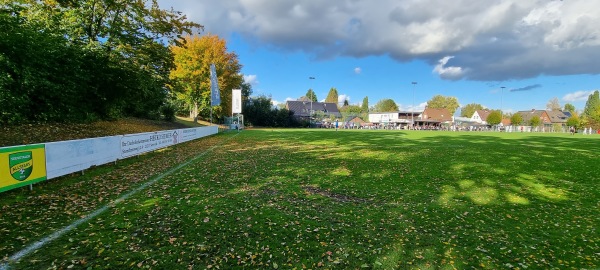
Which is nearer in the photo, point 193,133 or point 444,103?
point 193,133

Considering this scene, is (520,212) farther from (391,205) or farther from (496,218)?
(391,205)

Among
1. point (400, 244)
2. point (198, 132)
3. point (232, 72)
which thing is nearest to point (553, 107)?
point (232, 72)

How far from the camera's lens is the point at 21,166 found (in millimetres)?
7320

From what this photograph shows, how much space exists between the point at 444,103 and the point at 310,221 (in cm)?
15315

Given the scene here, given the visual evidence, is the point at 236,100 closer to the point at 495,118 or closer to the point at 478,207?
the point at 478,207

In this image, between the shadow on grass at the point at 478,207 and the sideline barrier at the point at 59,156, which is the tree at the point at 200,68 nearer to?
the sideline barrier at the point at 59,156

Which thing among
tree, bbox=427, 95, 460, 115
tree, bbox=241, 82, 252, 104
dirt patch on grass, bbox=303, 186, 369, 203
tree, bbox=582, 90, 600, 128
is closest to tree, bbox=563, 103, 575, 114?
tree, bbox=582, 90, 600, 128

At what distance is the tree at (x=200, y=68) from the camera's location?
1797 inches

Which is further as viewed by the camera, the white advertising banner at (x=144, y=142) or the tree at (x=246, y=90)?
the tree at (x=246, y=90)

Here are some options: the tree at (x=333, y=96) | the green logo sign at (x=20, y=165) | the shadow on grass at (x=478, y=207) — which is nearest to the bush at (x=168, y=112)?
the shadow on grass at (x=478, y=207)

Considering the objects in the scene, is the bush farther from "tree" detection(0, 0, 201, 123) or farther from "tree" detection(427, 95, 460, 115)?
"tree" detection(427, 95, 460, 115)

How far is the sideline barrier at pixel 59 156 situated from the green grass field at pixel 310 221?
38cm

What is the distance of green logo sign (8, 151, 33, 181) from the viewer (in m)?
7.05

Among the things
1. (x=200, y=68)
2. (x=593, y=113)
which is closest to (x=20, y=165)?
(x=200, y=68)
